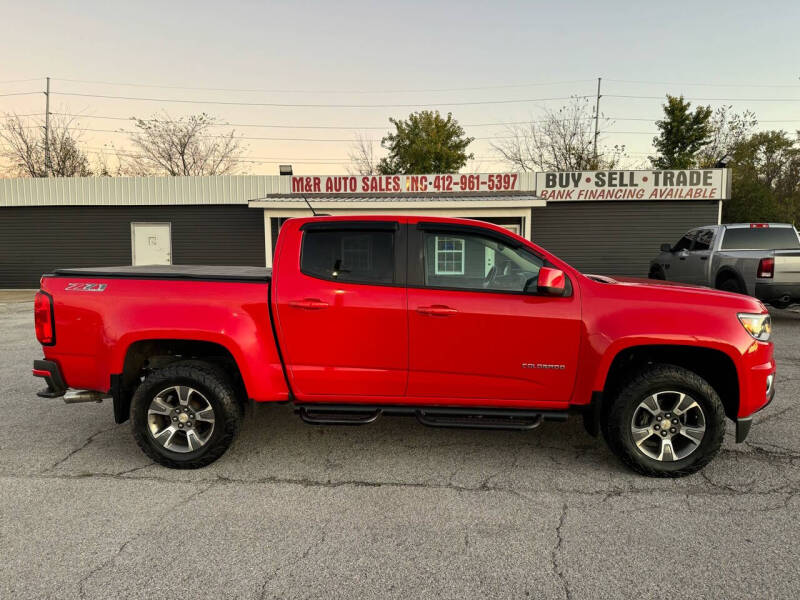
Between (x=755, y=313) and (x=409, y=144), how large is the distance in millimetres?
43349

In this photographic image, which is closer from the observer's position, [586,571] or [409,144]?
[586,571]

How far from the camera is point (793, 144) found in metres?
47.1

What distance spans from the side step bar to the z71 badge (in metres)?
1.64

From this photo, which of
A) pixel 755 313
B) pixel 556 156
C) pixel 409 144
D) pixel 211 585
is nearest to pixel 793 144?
pixel 556 156

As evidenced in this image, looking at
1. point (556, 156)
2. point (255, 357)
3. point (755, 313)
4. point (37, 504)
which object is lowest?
point (37, 504)

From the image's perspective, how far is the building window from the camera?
3682 mm

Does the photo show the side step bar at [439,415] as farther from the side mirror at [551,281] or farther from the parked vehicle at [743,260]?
the parked vehicle at [743,260]

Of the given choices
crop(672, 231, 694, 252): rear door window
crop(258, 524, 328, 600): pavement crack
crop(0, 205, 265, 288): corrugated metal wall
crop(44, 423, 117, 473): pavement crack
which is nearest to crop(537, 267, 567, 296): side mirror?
crop(258, 524, 328, 600): pavement crack

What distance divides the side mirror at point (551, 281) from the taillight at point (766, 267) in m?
7.57

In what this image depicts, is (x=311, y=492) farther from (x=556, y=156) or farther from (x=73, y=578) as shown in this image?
(x=556, y=156)

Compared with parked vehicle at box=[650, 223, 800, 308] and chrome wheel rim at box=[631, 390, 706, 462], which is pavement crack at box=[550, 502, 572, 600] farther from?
parked vehicle at box=[650, 223, 800, 308]

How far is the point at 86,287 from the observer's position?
3.68m

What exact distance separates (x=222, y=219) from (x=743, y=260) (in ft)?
53.9

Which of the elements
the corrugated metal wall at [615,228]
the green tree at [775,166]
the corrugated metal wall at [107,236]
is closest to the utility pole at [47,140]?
the corrugated metal wall at [107,236]
